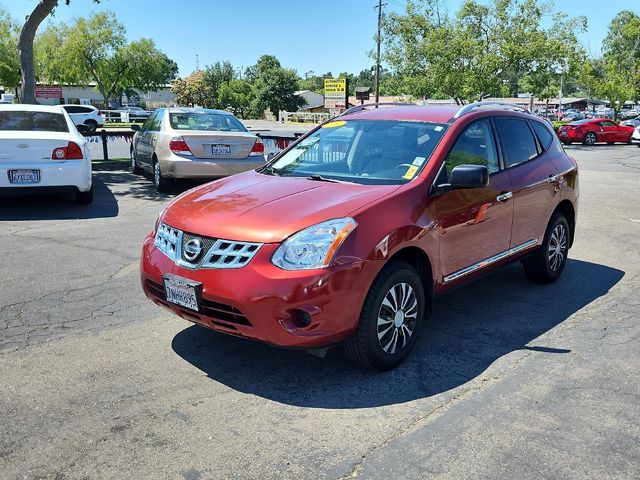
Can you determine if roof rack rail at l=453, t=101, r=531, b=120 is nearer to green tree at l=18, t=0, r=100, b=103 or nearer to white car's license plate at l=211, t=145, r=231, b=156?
white car's license plate at l=211, t=145, r=231, b=156

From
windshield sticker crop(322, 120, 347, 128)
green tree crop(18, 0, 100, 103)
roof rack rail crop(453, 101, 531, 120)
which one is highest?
green tree crop(18, 0, 100, 103)

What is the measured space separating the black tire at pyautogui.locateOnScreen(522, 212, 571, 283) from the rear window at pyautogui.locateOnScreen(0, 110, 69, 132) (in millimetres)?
7249

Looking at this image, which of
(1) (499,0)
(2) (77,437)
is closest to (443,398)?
(2) (77,437)

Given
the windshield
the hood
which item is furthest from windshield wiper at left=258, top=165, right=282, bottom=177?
the hood

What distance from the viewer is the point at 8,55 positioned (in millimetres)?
51156

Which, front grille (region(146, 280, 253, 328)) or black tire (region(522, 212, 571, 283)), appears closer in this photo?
front grille (region(146, 280, 253, 328))

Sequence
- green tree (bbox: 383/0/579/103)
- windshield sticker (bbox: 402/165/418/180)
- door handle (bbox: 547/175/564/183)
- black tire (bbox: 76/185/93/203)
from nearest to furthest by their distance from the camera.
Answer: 1. windshield sticker (bbox: 402/165/418/180)
2. door handle (bbox: 547/175/564/183)
3. black tire (bbox: 76/185/93/203)
4. green tree (bbox: 383/0/579/103)

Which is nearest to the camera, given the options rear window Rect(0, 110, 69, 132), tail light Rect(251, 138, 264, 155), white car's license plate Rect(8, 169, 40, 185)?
white car's license plate Rect(8, 169, 40, 185)

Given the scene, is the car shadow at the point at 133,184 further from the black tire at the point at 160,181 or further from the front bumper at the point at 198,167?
the front bumper at the point at 198,167

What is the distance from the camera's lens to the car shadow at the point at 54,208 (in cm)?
879

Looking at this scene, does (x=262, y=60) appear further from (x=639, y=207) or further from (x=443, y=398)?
(x=443, y=398)

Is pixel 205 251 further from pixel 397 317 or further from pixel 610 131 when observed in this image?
pixel 610 131

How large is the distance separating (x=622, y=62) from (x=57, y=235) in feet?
175

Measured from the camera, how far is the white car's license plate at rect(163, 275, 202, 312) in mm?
3746
